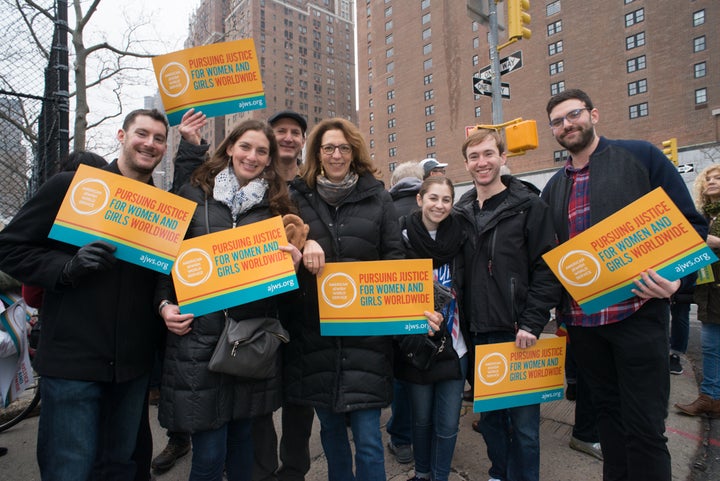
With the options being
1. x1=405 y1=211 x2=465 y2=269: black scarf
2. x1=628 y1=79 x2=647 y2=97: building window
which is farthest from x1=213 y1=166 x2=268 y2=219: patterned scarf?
x1=628 y1=79 x2=647 y2=97: building window

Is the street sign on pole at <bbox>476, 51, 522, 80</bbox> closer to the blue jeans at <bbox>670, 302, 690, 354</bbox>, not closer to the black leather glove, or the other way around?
the blue jeans at <bbox>670, 302, 690, 354</bbox>

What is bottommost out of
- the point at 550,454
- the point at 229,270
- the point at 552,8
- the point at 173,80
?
the point at 550,454

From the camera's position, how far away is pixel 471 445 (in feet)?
11.2

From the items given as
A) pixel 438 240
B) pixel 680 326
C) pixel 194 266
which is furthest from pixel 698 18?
pixel 194 266

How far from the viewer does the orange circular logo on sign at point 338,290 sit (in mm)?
2295

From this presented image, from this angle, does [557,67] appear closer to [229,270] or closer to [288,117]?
[288,117]

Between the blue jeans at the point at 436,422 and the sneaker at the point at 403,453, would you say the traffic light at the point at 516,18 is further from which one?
the sneaker at the point at 403,453

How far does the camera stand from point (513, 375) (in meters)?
2.54

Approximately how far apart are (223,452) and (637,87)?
4621cm

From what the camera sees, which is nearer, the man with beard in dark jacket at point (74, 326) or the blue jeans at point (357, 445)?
the man with beard in dark jacket at point (74, 326)

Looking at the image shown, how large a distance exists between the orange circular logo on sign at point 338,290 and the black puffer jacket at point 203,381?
36 centimetres

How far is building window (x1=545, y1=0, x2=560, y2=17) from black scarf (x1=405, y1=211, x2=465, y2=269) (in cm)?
5061

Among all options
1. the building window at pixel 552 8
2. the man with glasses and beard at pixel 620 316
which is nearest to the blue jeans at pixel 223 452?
the man with glasses and beard at pixel 620 316

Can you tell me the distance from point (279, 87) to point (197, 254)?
87420 mm
